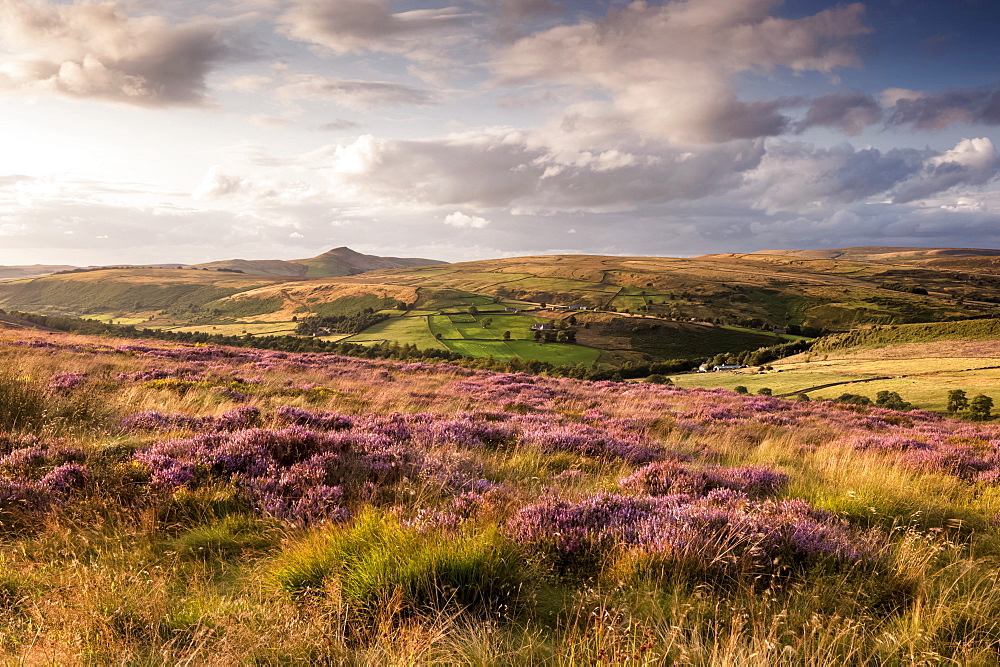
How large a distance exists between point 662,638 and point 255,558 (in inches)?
132

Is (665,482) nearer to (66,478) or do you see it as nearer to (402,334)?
(66,478)

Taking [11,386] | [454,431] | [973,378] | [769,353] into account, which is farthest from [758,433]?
[769,353]

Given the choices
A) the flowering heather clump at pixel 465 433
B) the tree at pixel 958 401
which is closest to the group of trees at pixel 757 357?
the tree at pixel 958 401

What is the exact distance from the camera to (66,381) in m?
11.6

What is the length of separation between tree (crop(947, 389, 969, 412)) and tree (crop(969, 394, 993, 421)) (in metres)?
0.44

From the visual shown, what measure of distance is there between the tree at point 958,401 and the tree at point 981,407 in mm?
444

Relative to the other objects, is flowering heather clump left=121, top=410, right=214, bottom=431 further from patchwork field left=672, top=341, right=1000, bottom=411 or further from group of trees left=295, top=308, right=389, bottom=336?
group of trees left=295, top=308, right=389, bottom=336

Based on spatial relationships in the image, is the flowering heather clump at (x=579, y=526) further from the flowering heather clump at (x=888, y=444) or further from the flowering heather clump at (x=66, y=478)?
the flowering heather clump at (x=888, y=444)

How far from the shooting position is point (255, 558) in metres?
4.02

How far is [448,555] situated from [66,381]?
13420mm

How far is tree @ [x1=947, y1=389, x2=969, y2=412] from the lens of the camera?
3042cm

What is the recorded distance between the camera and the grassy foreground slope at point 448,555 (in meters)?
2.76

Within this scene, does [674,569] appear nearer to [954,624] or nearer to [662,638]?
[662,638]

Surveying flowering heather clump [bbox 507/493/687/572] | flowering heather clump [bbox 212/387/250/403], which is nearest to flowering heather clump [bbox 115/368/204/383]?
flowering heather clump [bbox 212/387/250/403]
